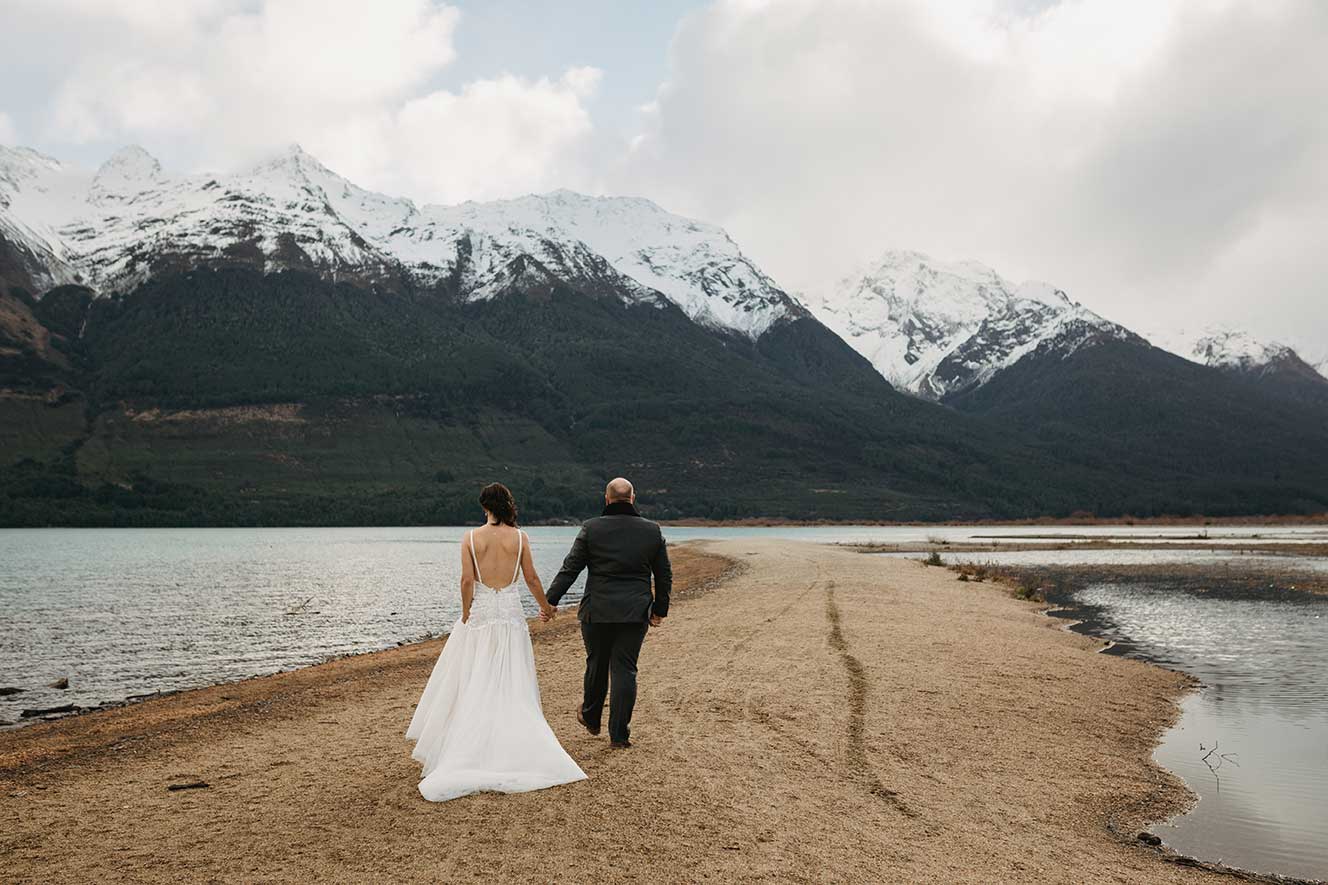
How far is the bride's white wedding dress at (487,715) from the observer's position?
1074cm

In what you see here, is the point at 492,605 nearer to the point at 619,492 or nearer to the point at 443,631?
the point at 619,492

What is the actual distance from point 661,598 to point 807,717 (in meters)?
4.47

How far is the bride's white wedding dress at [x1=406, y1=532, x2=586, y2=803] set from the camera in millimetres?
10742

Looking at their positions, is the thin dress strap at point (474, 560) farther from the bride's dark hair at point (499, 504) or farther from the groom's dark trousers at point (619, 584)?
the groom's dark trousers at point (619, 584)

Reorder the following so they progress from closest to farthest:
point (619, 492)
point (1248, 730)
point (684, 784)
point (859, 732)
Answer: point (684, 784) → point (619, 492) → point (859, 732) → point (1248, 730)

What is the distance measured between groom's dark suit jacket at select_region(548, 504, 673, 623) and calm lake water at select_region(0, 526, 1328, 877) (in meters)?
5.95

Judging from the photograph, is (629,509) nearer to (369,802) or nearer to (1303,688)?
(369,802)

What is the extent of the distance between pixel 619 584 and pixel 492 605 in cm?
151

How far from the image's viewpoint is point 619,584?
1194cm

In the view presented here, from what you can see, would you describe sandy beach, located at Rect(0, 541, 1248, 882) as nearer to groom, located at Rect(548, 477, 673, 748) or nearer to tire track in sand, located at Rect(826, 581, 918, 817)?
tire track in sand, located at Rect(826, 581, 918, 817)

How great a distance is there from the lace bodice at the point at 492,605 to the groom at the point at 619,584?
608mm

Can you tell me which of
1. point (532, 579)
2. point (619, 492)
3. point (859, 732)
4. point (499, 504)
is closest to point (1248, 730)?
point (859, 732)

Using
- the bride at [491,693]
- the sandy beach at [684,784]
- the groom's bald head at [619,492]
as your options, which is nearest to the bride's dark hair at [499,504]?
the bride at [491,693]

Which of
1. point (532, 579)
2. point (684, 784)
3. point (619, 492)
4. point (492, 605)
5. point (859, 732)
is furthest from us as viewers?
point (859, 732)
